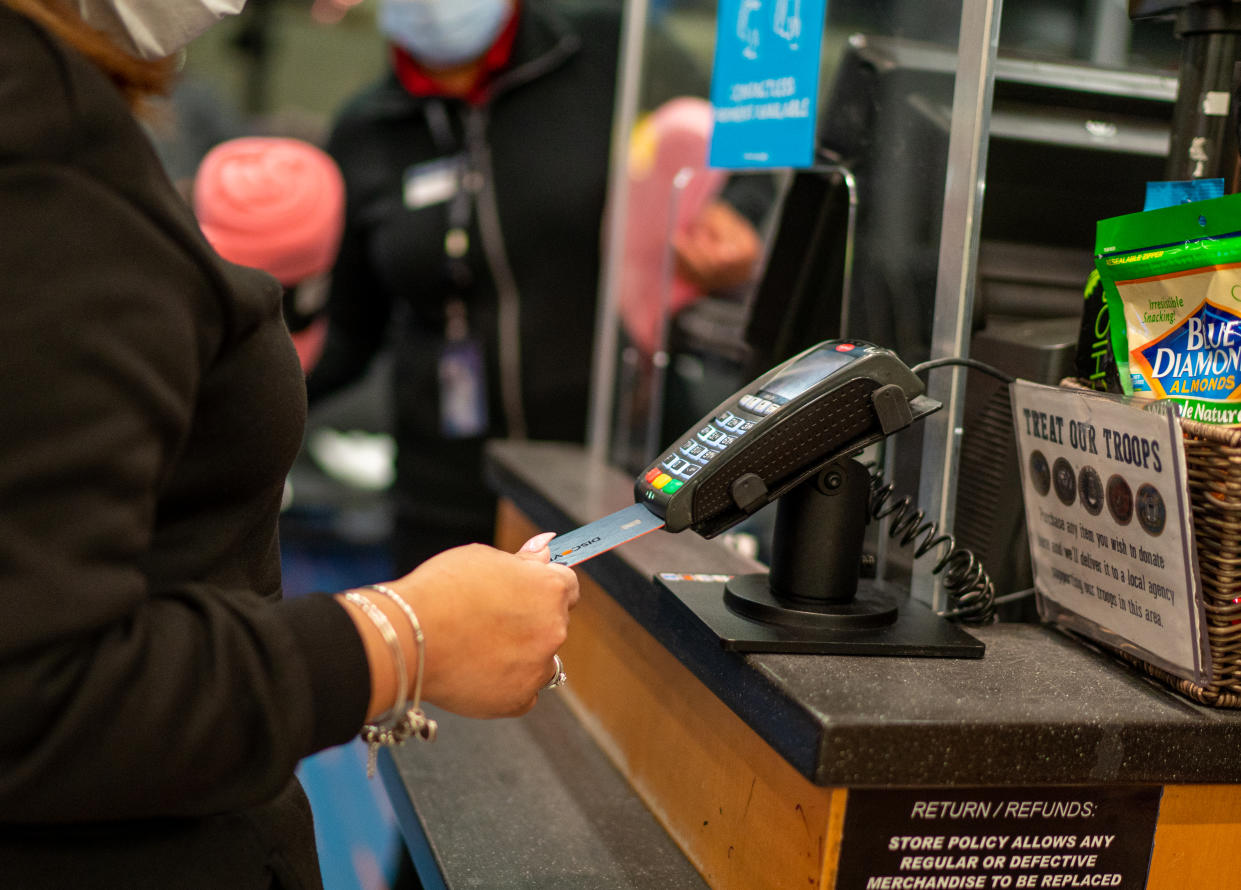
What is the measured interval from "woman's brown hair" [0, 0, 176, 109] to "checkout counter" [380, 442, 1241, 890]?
505 mm

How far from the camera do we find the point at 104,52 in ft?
2.06

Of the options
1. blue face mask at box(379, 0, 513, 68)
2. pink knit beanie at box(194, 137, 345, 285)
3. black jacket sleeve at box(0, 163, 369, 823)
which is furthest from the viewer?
blue face mask at box(379, 0, 513, 68)

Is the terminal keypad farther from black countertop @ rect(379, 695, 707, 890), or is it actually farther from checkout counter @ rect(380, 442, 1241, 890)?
black countertop @ rect(379, 695, 707, 890)

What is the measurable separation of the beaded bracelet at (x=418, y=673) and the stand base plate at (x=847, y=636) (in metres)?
0.24

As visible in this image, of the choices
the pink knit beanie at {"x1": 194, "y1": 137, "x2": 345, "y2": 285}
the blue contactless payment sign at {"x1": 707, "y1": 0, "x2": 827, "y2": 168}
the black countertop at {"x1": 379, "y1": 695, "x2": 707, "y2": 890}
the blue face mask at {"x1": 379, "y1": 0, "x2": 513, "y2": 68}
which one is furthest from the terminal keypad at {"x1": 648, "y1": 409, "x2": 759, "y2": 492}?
→ the blue face mask at {"x1": 379, "y1": 0, "x2": 513, "y2": 68}

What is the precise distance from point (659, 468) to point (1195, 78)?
515 millimetres

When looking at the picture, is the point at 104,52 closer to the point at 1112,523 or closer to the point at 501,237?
the point at 1112,523

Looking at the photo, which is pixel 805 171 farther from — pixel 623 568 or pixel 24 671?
pixel 24 671

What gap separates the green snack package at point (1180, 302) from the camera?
75 cm

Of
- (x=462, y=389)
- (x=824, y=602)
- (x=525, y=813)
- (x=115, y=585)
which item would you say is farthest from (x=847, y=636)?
(x=462, y=389)

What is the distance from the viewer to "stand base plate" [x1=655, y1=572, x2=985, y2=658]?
820mm

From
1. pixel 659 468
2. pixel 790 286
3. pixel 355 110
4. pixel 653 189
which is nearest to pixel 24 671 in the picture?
pixel 659 468

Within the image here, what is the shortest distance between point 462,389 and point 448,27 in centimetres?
63

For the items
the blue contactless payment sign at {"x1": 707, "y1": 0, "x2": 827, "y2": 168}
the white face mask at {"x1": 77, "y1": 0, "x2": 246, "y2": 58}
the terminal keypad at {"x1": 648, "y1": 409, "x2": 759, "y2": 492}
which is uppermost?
the blue contactless payment sign at {"x1": 707, "y1": 0, "x2": 827, "y2": 168}
